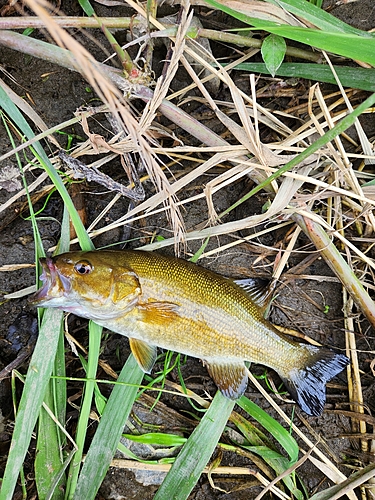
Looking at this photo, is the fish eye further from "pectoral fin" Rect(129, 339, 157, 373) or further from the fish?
"pectoral fin" Rect(129, 339, 157, 373)

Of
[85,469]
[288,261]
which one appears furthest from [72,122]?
[85,469]

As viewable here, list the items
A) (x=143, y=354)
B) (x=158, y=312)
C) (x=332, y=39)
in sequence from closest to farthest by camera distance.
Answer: (x=332, y=39)
(x=158, y=312)
(x=143, y=354)

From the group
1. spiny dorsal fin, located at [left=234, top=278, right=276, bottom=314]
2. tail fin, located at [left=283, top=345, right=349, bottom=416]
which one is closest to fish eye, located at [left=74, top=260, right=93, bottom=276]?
spiny dorsal fin, located at [left=234, top=278, right=276, bottom=314]

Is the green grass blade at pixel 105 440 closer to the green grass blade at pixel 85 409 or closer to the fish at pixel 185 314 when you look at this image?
the green grass blade at pixel 85 409

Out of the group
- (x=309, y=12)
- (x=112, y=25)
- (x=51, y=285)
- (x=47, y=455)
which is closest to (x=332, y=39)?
(x=309, y=12)

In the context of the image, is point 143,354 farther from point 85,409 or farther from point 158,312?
point 85,409

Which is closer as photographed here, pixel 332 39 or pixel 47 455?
pixel 332 39
